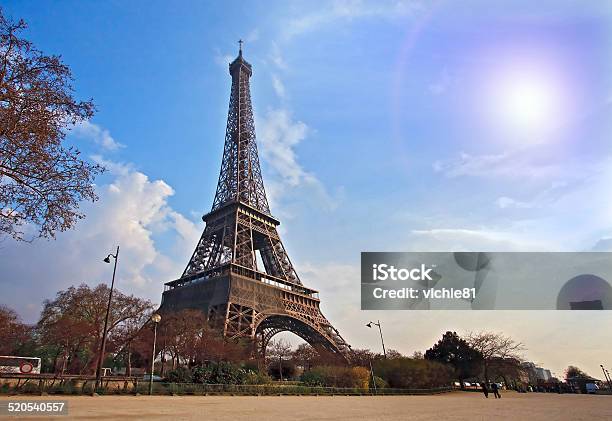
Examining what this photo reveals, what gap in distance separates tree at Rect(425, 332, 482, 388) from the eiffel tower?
16.9 metres

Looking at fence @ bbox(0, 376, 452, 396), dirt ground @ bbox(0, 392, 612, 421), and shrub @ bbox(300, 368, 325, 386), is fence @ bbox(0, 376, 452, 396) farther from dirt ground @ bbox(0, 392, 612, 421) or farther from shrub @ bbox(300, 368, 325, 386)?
shrub @ bbox(300, 368, 325, 386)

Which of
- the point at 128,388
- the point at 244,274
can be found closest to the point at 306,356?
the point at 244,274

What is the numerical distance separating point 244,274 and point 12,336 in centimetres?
2701

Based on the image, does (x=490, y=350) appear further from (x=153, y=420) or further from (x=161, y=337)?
(x=153, y=420)

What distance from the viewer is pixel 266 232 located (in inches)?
2484

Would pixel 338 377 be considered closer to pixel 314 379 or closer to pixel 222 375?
pixel 314 379

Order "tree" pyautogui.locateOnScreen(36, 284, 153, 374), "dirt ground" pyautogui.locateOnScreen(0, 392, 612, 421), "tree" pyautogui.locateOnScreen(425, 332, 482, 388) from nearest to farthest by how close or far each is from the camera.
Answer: "dirt ground" pyautogui.locateOnScreen(0, 392, 612, 421) → "tree" pyautogui.locateOnScreen(36, 284, 153, 374) → "tree" pyautogui.locateOnScreen(425, 332, 482, 388)

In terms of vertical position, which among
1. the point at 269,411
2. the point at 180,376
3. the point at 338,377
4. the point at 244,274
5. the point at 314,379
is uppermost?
the point at 244,274

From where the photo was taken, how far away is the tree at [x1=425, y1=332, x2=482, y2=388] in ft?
201

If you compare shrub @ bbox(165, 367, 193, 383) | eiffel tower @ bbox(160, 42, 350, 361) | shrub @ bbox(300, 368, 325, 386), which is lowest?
shrub @ bbox(300, 368, 325, 386)

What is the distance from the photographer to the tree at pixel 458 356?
61.1 meters

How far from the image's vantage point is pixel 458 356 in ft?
204

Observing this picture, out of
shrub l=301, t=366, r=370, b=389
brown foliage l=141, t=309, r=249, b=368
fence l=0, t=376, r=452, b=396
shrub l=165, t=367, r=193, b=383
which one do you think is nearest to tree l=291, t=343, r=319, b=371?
brown foliage l=141, t=309, r=249, b=368

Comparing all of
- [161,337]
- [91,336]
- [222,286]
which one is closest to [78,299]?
[91,336]
